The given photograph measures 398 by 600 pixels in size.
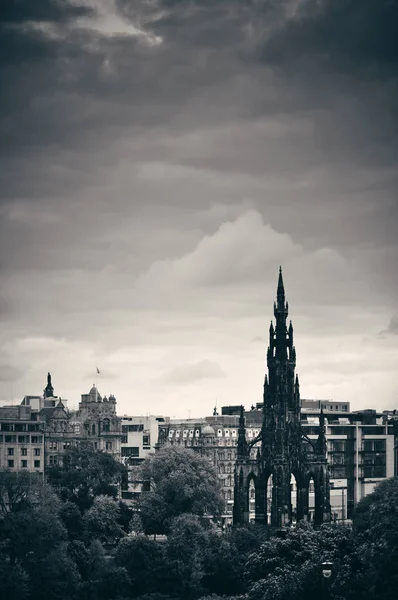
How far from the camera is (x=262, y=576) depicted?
196 metres

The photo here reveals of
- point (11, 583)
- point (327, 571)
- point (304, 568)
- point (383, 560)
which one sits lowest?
point (11, 583)

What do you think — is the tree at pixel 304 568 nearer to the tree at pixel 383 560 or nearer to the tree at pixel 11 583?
the tree at pixel 383 560

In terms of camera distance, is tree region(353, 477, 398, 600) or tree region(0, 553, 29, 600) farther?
tree region(0, 553, 29, 600)

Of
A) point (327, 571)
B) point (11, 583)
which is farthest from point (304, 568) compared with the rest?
point (327, 571)

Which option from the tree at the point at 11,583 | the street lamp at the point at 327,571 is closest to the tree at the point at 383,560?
the street lamp at the point at 327,571

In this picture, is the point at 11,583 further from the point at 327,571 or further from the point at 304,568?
the point at 327,571

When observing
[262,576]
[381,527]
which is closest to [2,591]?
[262,576]

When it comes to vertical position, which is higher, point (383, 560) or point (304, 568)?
point (383, 560)

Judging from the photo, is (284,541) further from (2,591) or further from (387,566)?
(2,591)

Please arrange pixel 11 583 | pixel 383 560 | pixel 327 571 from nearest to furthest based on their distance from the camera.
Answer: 1. pixel 327 571
2. pixel 383 560
3. pixel 11 583

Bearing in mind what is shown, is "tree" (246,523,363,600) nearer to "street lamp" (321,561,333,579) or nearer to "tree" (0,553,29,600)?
"tree" (0,553,29,600)

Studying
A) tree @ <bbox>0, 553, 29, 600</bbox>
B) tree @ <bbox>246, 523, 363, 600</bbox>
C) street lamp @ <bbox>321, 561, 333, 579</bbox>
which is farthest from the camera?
tree @ <bbox>0, 553, 29, 600</bbox>

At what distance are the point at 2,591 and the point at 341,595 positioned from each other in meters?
42.1

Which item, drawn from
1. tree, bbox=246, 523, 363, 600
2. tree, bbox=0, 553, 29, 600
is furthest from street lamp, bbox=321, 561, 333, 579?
tree, bbox=0, 553, 29, 600
